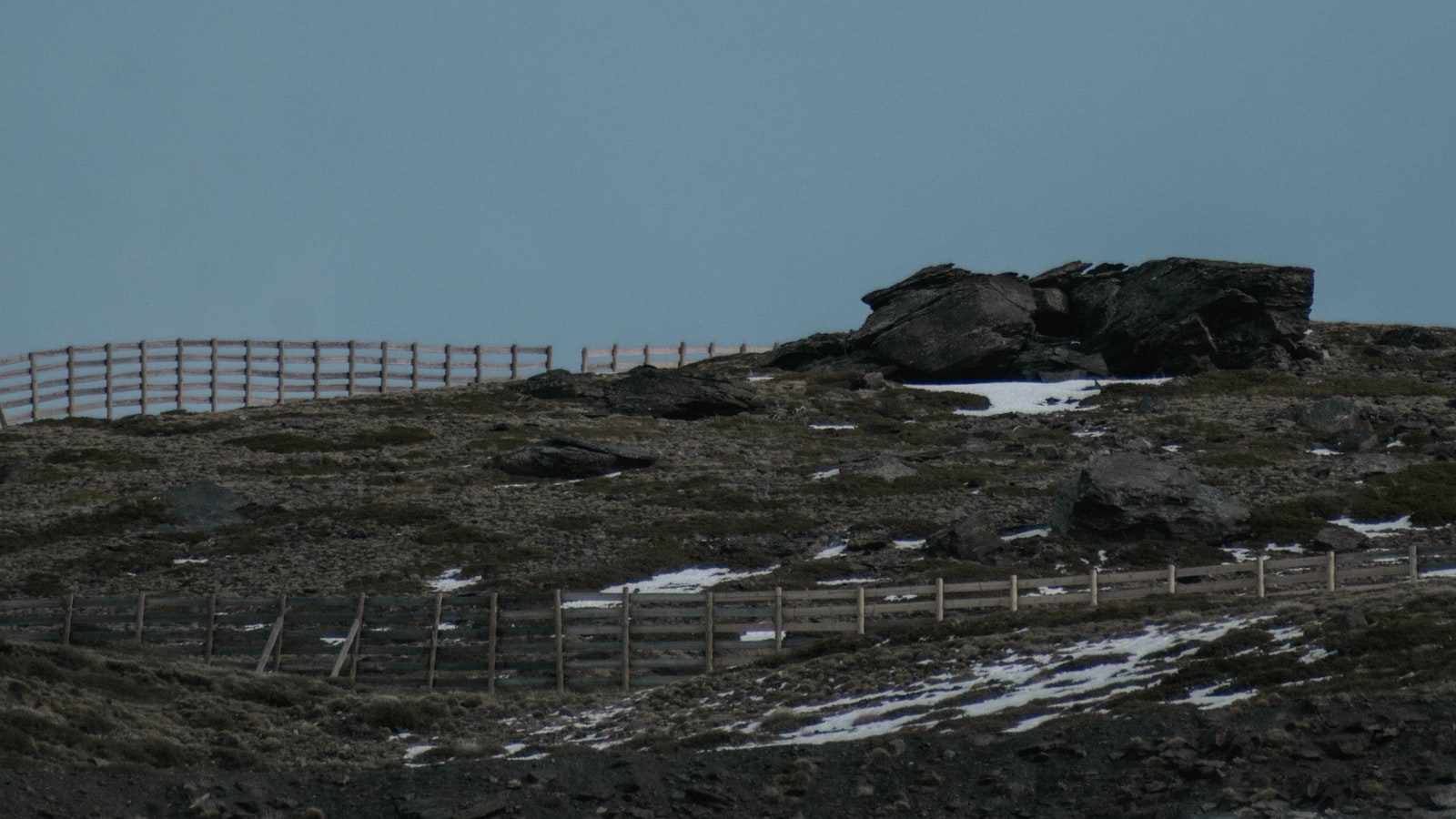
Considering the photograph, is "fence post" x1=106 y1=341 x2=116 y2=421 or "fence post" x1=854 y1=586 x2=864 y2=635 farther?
"fence post" x1=106 y1=341 x2=116 y2=421

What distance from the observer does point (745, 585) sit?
41750 mm

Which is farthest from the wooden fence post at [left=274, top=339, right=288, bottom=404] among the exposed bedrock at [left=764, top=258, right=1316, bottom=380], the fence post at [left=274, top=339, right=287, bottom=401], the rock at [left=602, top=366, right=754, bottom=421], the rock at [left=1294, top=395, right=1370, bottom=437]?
the rock at [left=1294, top=395, right=1370, bottom=437]

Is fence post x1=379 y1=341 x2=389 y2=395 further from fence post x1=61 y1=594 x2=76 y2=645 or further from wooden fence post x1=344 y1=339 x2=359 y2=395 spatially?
fence post x1=61 y1=594 x2=76 y2=645

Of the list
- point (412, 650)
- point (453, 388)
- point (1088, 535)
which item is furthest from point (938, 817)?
point (453, 388)

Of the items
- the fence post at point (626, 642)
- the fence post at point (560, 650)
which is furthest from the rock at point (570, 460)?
the fence post at point (626, 642)

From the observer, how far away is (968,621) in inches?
1329

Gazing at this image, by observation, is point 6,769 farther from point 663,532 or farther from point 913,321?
point 913,321

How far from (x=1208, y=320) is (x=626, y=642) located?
158 feet

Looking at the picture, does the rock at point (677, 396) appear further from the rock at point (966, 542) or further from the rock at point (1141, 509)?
the rock at point (966, 542)

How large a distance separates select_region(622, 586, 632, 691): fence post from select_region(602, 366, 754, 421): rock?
3477cm

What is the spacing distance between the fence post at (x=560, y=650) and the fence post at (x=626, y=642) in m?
1.21

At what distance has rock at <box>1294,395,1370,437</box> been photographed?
196ft

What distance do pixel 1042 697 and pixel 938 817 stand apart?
6.00 m

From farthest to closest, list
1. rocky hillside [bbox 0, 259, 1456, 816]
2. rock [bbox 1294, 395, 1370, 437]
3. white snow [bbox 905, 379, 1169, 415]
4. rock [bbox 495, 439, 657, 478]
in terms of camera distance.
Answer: white snow [bbox 905, 379, 1169, 415] → rock [bbox 1294, 395, 1370, 437] → rock [bbox 495, 439, 657, 478] → rocky hillside [bbox 0, 259, 1456, 816]
